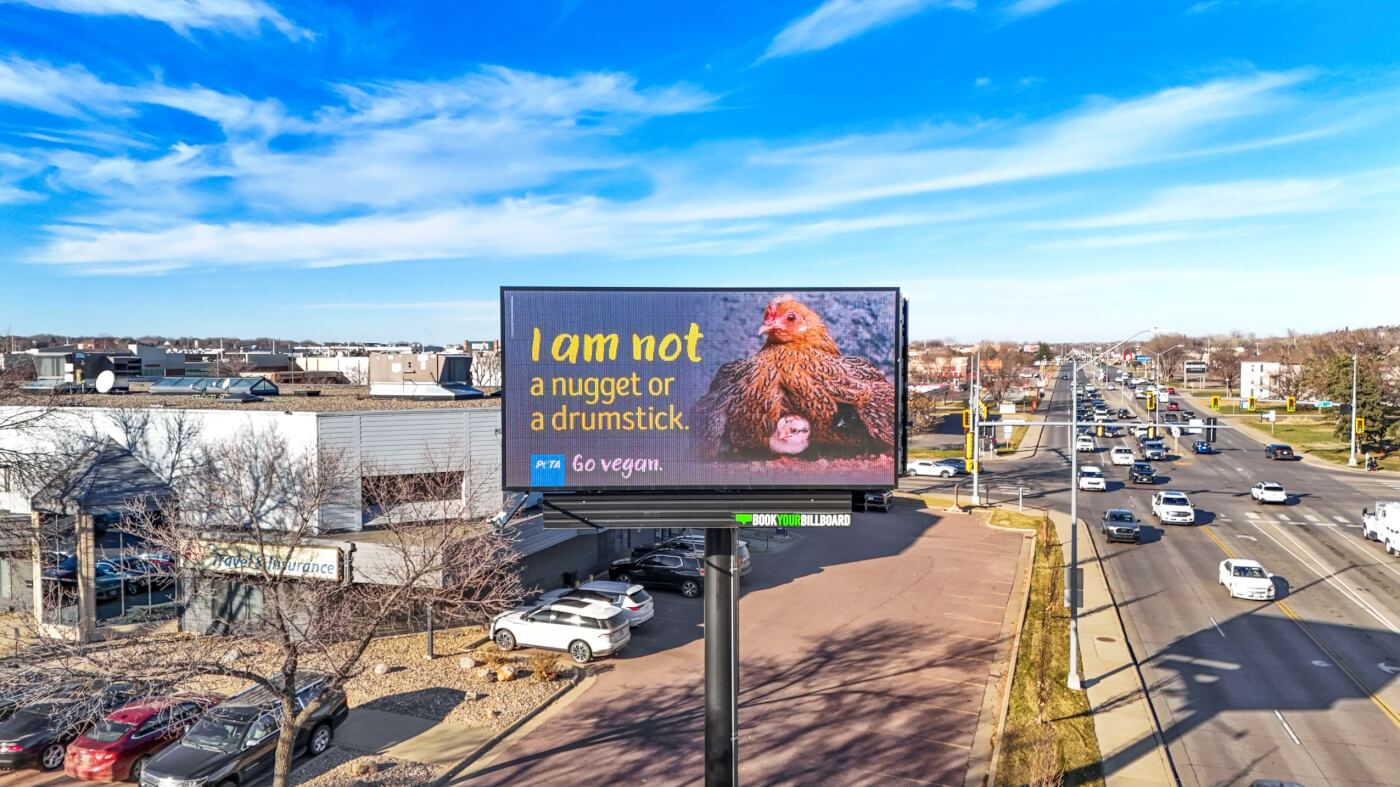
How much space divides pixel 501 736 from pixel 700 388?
9.58 metres

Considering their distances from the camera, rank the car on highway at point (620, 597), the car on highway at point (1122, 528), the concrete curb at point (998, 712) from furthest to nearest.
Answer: the car on highway at point (1122, 528) < the car on highway at point (620, 597) < the concrete curb at point (998, 712)

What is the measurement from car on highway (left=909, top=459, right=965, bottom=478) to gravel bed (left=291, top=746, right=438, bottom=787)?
4725 cm

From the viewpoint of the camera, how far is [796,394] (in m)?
13.2

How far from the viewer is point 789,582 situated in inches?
1197

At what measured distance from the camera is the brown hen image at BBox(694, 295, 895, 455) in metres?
13.1

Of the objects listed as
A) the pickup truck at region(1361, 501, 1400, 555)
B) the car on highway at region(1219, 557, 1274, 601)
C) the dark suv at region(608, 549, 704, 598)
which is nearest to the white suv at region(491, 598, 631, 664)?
the dark suv at region(608, 549, 704, 598)

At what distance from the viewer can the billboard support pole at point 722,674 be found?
13.4 m

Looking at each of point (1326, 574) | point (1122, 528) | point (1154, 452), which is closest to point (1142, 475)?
point (1154, 452)

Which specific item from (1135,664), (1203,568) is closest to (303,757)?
(1135,664)

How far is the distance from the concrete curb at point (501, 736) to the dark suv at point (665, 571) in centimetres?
759

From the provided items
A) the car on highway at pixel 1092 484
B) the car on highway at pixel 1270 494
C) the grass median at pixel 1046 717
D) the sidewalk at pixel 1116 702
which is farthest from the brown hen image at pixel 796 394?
the car on highway at pixel 1092 484

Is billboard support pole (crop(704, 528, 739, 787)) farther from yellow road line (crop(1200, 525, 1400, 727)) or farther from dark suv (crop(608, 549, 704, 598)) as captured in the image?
yellow road line (crop(1200, 525, 1400, 727))

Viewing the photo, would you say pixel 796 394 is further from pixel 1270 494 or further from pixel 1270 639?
pixel 1270 494

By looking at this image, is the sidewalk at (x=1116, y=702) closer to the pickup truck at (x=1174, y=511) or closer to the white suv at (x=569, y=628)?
the white suv at (x=569, y=628)
